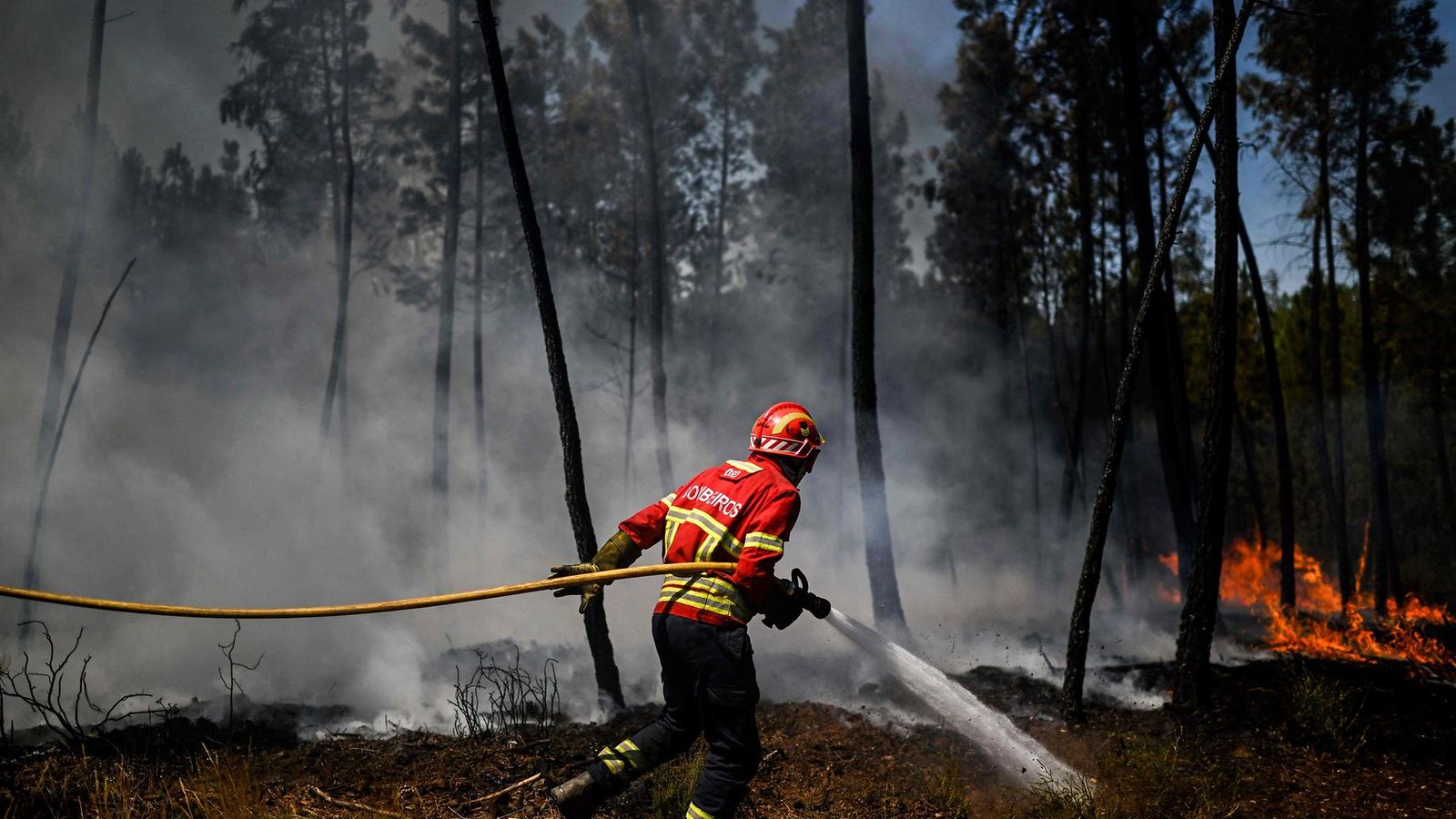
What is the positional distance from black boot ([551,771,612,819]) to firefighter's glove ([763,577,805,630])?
3.76 feet

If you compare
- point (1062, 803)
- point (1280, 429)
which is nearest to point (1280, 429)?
point (1280, 429)

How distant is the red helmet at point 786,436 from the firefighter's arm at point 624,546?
563 millimetres

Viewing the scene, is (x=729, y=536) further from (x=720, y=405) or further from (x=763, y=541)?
(x=720, y=405)

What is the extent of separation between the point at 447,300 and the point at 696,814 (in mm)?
15611

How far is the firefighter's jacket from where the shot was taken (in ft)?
13.3

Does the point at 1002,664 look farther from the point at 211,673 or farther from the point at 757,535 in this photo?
the point at 211,673

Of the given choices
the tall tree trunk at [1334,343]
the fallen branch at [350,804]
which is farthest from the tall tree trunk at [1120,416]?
the tall tree trunk at [1334,343]

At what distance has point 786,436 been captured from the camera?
4539mm

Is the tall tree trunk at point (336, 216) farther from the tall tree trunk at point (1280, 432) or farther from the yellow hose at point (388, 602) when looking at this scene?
the tall tree trunk at point (1280, 432)

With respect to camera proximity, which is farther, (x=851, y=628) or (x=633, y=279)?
(x=633, y=279)

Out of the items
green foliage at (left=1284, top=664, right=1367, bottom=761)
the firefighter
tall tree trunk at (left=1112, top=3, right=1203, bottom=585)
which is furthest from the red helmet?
tall tree trunk at (left=1112, top=3, right=1203, bottom=585)

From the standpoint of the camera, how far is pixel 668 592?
14.2 feet

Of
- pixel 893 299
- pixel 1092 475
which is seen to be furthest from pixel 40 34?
pixel 1092 475

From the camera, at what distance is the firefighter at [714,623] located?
406cm
